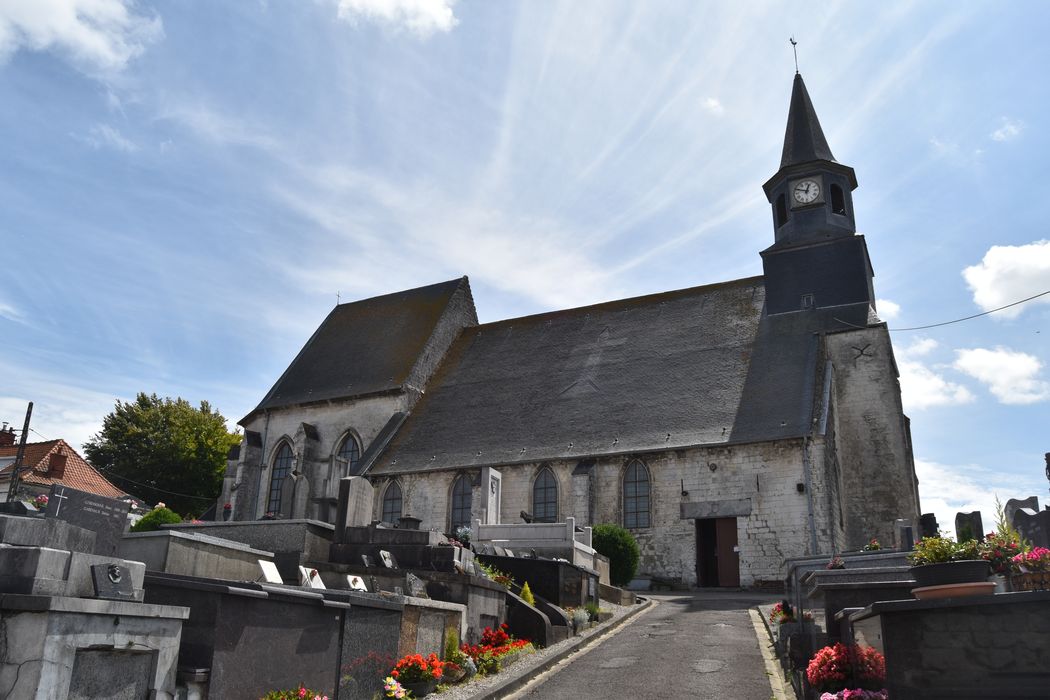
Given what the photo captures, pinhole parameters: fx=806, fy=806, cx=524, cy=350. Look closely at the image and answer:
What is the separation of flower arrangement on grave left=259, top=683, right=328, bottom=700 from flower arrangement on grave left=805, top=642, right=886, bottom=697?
3.88 metres

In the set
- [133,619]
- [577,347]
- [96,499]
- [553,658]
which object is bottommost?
[553,658]

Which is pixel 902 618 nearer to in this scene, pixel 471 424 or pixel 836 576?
pixel 836 576

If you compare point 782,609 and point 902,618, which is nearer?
point 902,618

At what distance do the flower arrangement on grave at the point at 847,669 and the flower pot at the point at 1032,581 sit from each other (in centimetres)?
102

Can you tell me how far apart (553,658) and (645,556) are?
11.2 meters

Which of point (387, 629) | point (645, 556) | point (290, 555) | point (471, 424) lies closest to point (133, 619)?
point (387, 629)

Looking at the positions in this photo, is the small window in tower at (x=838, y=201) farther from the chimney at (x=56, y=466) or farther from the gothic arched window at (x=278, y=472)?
the chimney at (x=56, y=466)

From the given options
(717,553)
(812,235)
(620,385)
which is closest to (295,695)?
(717,553)

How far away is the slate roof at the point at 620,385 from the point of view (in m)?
21.3

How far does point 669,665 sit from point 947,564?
4.79 metres

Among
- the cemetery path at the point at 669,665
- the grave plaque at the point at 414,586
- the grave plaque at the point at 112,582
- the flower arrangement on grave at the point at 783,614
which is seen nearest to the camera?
the grave plaque at the point at 112,582

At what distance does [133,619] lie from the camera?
5004 mm

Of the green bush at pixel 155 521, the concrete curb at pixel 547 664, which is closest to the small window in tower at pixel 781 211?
the concrete curb at pixel 547 664

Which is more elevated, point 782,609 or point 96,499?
point 96,499
